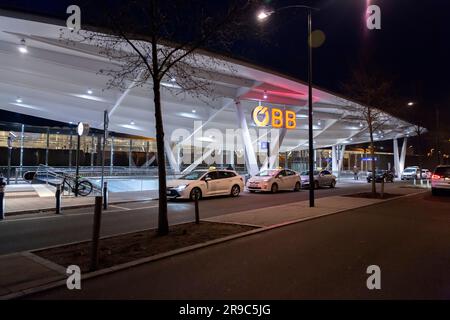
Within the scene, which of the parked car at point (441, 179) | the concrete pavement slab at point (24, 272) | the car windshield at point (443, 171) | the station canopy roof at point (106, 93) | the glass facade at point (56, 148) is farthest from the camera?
the glass facade at point (56, 148)

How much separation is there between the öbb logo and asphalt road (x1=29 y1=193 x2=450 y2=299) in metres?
19.7

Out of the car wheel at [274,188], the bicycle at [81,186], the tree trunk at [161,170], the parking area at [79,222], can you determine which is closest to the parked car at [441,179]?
the car wheel at [274,188]

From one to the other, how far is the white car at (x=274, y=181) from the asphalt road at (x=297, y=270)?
41.9 ft

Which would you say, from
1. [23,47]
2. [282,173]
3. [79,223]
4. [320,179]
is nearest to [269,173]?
[282,173]

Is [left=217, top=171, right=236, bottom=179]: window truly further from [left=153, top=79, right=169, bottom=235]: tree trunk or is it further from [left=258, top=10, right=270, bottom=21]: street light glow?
[left=258, top=10, right=270, bottom=21]: street light glow

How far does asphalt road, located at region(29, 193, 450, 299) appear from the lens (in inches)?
202

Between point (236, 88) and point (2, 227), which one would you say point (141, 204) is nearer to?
point (2, 227)

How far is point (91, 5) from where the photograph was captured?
28.3ft

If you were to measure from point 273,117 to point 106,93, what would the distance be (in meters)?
13.4

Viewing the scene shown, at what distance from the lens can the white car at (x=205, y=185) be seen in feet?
56.8

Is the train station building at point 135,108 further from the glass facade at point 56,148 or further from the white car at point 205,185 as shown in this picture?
the white car at point 205,185

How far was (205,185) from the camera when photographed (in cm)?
1841

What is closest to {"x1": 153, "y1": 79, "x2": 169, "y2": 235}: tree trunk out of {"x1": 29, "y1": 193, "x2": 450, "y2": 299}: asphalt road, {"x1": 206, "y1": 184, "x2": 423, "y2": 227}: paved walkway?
{"x1": 29, "y1": 193, "x2": 450, "y2": 299}: asphalt road
